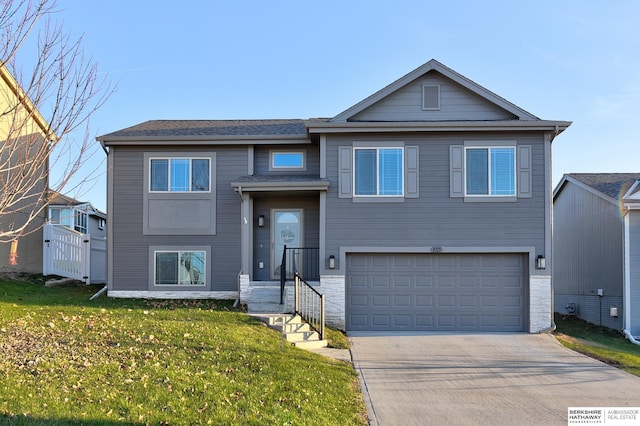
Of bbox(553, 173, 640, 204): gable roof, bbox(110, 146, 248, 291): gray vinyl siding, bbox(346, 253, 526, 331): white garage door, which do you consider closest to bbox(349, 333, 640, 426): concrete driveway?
bbox(346, 253, 526, 331): white garage door

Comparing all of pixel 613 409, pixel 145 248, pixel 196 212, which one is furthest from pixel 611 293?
pixel 145 248

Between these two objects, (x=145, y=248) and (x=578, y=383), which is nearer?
(x=578, y=383)

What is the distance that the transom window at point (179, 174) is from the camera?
47.2ft

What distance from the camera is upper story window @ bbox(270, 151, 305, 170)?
14539mm

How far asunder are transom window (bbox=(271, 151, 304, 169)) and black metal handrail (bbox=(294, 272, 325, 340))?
3.44 meters

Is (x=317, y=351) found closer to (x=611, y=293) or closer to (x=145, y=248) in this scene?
(x=145, y=248)

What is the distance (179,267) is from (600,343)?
10.7 m

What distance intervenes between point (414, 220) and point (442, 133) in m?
2.28

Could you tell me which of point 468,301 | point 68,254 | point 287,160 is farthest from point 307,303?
point 68,254

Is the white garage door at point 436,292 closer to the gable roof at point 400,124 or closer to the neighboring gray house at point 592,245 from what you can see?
the gable roof at point 400,124

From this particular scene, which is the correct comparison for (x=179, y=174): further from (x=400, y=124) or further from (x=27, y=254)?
(x=27, y=254)

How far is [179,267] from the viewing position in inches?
564

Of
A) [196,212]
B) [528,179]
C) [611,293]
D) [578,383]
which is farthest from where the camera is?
[611,293]

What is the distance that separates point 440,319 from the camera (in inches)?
519
